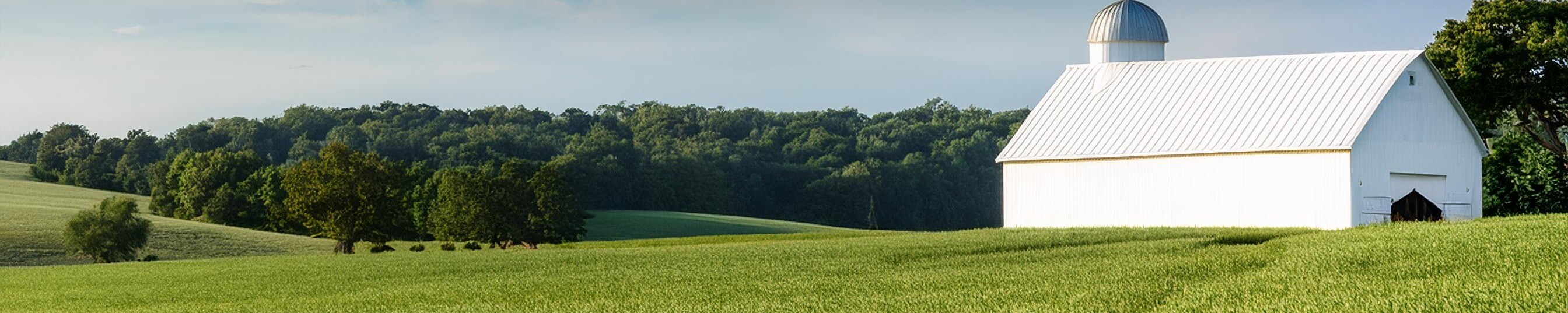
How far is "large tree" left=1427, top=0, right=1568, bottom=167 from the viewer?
4162cm

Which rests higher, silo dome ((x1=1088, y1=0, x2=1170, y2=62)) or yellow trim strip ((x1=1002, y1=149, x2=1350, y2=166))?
silo dome ((x1=1088, y1=0, x2=1170, y2=62))

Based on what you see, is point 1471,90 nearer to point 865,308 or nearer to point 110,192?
point 865,308

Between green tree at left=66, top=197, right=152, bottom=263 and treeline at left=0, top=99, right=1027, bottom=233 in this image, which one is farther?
treeline at left=0, top=99, right=1027, bottom=233

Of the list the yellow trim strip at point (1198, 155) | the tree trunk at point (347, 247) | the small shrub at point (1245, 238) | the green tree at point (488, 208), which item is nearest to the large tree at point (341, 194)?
the tree trunk at point (347, 247)

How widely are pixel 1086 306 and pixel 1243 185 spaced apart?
896 inches

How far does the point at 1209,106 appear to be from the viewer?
39.7m

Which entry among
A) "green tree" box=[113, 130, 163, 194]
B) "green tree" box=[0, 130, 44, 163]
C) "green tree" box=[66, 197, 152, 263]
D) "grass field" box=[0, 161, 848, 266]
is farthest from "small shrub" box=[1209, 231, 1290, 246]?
"green tree" box=[0, 130, 44, 163]

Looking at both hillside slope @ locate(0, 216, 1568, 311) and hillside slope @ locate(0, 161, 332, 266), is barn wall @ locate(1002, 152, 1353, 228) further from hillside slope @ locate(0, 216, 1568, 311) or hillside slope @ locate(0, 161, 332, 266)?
hillside slope @ locate(0, 161, 332, 266)

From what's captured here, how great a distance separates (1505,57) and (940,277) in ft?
90.5

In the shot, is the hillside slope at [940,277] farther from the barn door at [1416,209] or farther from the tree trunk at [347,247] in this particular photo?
the tree trunk at [347,247]

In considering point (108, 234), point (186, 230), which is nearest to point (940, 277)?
point (108, 234)

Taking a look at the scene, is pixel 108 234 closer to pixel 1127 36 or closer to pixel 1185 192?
pixel 1127 36

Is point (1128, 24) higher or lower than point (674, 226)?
higher

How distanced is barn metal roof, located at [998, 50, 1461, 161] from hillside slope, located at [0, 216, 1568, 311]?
173 inches
